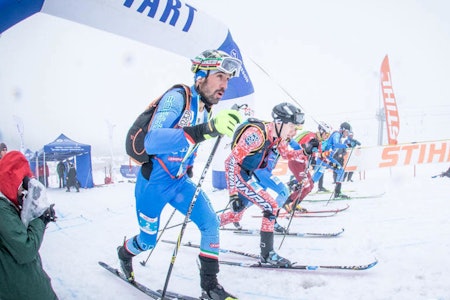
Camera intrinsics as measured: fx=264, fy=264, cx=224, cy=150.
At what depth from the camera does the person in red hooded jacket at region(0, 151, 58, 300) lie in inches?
60.5

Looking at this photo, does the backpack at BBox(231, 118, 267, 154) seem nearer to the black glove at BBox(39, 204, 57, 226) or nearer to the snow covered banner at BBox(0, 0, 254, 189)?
the black glove at BBox(39, 204, 57, 226)

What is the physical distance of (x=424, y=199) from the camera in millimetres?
6195

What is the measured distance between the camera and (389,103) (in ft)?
40.8

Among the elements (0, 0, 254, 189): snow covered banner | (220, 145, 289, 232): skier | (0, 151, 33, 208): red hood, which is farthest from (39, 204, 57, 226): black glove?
(0, 0, 254, 189): snow covered banner

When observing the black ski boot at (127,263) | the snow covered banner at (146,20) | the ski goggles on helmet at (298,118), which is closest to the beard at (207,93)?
the ski goggles on helmet at (298,118)

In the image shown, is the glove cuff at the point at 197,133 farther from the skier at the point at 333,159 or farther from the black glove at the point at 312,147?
the skier at the point at 333,159

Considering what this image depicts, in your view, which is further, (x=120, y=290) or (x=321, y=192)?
(x=321, y=192)

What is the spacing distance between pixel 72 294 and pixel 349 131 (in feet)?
26.8

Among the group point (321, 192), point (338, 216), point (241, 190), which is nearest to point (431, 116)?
point (321, 192)

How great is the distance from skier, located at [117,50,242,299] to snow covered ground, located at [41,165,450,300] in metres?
0.54

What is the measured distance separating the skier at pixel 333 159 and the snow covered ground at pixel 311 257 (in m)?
1.54

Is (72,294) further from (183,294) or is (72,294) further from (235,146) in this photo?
(235,146)

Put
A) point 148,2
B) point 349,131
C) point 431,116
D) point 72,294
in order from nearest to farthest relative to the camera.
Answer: point 72,294
point 148,2
point 349,131
point 431,116

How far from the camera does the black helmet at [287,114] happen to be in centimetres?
375
